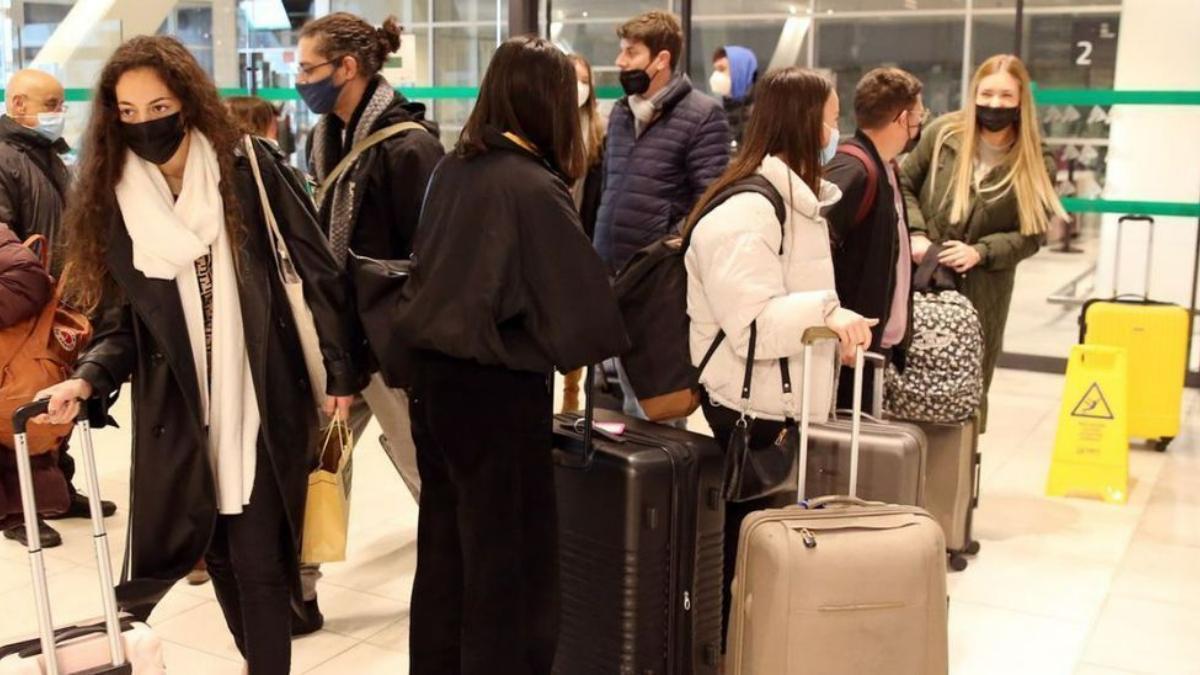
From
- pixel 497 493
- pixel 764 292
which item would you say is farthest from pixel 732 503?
pixel 497 493

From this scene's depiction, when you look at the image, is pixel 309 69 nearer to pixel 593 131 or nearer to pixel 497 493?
pixel 497 493

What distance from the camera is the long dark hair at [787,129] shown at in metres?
2.95

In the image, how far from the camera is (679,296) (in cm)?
300

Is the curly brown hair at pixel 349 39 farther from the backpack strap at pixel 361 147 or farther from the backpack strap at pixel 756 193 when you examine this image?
the backpack strap at pixel 756 193

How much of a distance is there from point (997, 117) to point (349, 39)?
222 centimetres

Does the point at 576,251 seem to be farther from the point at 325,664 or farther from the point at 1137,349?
the point at 1137,349

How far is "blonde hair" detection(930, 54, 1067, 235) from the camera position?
441 centimetres

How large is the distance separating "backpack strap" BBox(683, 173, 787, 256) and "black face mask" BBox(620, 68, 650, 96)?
2.04 meters

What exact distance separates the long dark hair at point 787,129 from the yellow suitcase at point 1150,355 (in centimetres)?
344

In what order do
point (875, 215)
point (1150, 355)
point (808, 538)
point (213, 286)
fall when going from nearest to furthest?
point (808, 538) < point (213, 286) < point (875, 215) < point (1150, 355)

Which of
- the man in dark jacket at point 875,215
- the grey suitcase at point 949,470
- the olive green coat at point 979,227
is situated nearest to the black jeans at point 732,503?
the man in dark jacket at point 875,215

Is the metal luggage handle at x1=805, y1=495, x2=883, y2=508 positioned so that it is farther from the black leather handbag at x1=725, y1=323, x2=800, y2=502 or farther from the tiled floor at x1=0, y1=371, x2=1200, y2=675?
the tiled floor at x1=0, y1=371, x2=1200, y2=675

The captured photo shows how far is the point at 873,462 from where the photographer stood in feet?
11.1

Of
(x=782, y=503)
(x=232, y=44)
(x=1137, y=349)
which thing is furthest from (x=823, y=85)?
(x=232, y=44)
